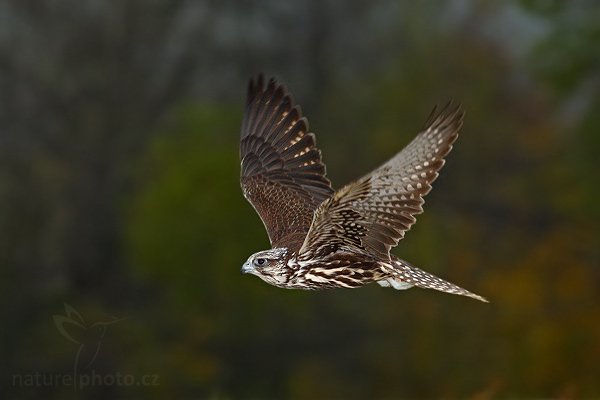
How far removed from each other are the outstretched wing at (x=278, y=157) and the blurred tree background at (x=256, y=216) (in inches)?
→ 670

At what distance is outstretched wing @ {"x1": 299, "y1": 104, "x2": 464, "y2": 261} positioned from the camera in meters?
7.03

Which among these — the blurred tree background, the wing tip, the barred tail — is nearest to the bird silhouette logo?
the blurred tree background

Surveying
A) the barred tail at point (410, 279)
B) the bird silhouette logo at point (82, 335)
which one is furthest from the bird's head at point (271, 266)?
the bird silhouette logo at point (82, 335)

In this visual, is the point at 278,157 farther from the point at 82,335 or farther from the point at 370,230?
the point at 82,335

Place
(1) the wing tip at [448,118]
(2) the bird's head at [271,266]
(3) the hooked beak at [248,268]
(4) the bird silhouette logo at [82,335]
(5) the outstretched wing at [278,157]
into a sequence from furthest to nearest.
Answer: (4) the bird silhouette logo at [82,335] → (5) the outstretched wing at [278,157] → (3) the hooked beak at [248,268] → (2) the bird's head at [271,266] → (1) the wing tip at [448,118]

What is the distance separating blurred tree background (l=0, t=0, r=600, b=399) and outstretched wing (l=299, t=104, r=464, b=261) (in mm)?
18877

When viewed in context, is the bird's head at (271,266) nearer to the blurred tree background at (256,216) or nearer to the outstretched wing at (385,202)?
the outstretched wing at (385,202)

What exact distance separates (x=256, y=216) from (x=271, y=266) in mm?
19347

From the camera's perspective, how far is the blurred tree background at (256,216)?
2694cm

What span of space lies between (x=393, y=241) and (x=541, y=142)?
23.1 meters

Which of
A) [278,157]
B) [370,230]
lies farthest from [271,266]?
[278,157]

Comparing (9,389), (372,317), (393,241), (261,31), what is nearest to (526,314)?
Answer: (372,317)

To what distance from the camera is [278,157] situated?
9.12m

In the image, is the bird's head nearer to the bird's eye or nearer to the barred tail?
the bird's eye
